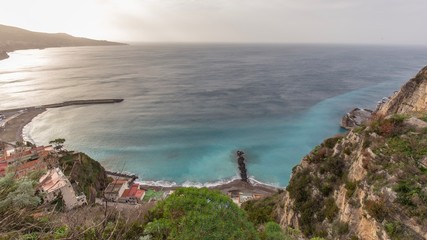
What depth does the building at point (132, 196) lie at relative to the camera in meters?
37.7

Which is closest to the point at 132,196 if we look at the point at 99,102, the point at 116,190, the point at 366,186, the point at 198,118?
the point at 116,190

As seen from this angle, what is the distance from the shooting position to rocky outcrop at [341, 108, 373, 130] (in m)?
61.1

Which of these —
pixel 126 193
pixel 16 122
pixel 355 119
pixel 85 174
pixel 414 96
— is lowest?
pixel 126 193

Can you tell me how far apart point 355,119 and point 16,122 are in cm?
8387

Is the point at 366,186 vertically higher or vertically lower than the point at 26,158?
higher

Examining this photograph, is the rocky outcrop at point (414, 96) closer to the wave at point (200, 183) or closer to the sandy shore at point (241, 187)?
the sandy shore at point (241, 187)

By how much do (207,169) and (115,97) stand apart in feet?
192

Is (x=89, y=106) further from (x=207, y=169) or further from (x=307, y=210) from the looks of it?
(x=307, y=210)

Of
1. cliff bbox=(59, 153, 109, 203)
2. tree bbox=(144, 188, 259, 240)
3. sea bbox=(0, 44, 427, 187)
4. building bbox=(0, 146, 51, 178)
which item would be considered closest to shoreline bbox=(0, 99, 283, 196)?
sea bbox=(0, 44, 427, 187)

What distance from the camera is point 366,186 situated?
16.3m

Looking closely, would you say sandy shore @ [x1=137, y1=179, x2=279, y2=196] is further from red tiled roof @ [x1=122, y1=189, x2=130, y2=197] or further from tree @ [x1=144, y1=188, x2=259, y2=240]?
tree @ [x1=144, y1=188, x2=259, y2=240]

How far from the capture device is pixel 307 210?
67.4ft

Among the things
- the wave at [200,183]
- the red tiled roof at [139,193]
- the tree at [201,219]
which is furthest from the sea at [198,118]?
the tree at [201,219]

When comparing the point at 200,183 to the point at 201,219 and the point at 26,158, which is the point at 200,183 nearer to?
the point at 26,158
